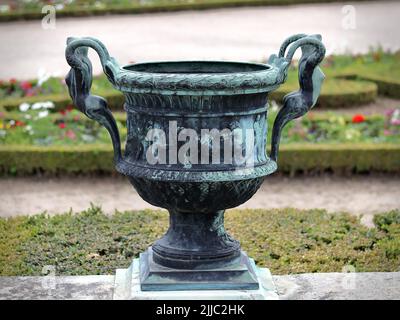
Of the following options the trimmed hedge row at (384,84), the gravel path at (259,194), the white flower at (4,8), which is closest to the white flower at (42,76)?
the gravel path at (259,194)

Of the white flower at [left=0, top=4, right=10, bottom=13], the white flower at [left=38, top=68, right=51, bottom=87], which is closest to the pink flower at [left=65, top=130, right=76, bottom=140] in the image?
the white flower at [left=38, top=68, right=51, bottom=87]

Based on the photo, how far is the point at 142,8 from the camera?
18.4 metres

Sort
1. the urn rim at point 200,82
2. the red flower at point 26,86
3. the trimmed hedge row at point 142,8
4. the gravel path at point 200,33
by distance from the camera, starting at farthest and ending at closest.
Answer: the trimmed hedge row at point 142,8, the gravel path at point 200,33, the red flower at point 26,86, the urn rim at point 200,82

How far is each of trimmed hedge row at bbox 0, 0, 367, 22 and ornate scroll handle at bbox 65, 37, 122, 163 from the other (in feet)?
44.5

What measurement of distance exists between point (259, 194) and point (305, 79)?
327 cm

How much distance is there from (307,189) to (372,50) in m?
6.09

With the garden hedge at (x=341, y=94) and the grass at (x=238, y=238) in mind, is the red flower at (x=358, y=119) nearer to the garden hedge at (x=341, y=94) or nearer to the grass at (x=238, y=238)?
the garden hedge at (x=341, y=94)

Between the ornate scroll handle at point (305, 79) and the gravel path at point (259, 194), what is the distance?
8.47ft

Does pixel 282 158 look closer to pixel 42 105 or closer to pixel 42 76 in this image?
pixel 42 105

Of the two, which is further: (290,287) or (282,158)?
(282,158)

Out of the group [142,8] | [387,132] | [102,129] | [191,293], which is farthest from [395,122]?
[142,8]

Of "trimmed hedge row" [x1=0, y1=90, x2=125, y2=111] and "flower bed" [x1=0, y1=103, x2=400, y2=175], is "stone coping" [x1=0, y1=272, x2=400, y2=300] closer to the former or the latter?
"flower bed" [x1=0, y1=103, x2=400, y2=175]

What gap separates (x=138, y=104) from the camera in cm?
434

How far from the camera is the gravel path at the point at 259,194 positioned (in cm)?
729
